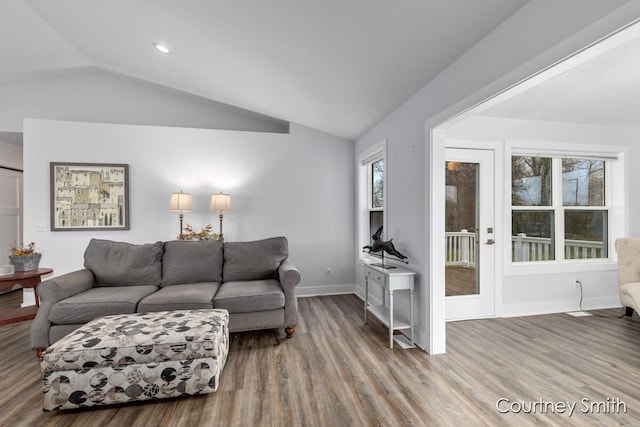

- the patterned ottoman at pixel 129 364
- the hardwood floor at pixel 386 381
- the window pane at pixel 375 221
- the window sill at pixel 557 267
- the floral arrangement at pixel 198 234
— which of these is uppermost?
the window pane at pixel 375 221

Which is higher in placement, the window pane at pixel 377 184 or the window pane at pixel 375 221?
the window pane at pixel 377 184

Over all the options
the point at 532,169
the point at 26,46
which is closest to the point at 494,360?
the point at 532,169

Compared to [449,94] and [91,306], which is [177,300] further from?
[449,94]

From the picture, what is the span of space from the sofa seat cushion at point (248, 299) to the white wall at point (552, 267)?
102 inches

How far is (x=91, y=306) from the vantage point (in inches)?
97.8

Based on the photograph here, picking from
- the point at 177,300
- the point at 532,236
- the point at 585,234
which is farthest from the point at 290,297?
the point at 585,234

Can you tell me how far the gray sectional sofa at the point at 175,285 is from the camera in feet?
8.08

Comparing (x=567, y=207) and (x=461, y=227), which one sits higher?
(x=567, y=207)

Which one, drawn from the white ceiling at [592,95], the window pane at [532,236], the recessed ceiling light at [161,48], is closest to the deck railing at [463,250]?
the window pane at [532,236]

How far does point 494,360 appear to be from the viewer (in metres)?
2.45

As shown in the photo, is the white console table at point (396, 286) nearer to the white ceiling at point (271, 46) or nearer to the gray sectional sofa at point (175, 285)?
the gray sectional sofa at point (175, 285)

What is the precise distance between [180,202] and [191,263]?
105 centimetres

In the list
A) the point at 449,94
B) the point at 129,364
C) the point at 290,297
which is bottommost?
the point at 129,364
